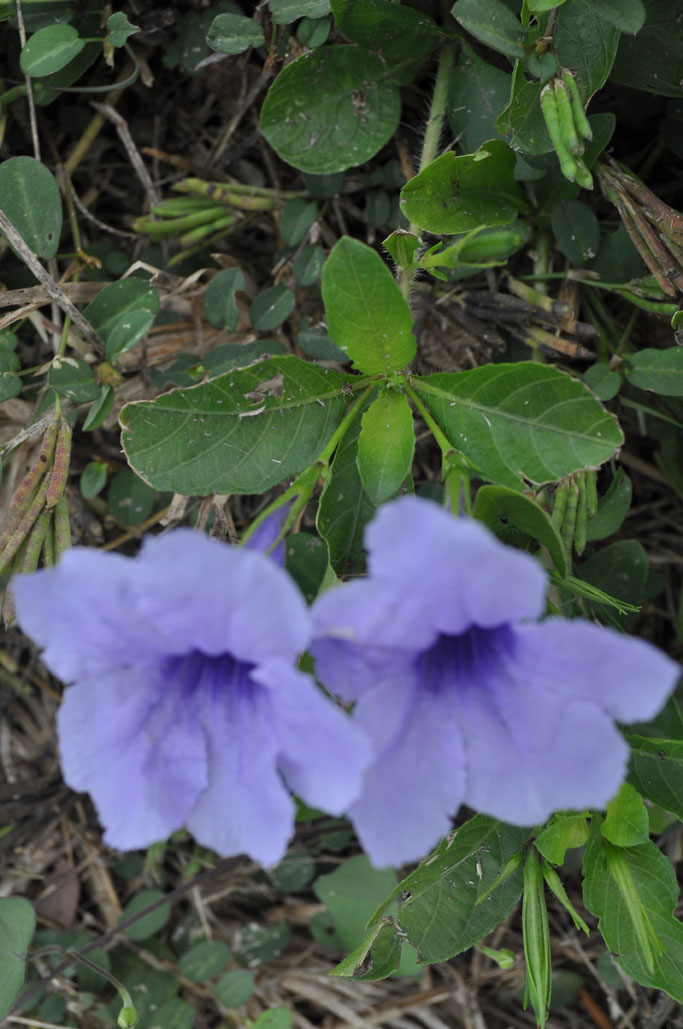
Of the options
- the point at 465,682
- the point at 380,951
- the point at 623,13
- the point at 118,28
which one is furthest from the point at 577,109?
the point at 380,951

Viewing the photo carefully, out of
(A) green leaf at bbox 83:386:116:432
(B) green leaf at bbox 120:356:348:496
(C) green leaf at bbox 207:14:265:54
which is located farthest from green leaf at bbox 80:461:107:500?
(C) green leaf at bbox 207:14:265:54

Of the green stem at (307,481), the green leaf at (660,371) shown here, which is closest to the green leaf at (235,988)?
A: the green stem at (307,481)

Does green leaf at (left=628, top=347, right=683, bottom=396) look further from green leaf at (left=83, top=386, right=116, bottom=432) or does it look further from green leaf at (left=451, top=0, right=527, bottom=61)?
green leaf at (left=83, top=386, right=116, bottom=432)

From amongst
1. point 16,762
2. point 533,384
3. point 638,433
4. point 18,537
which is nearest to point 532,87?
point 533,384

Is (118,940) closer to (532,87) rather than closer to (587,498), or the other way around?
(587,498)

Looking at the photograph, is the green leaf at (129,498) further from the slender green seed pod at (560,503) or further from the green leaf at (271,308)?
the slender green seed pod at (560,503)

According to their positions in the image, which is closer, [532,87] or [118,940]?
[532,87]

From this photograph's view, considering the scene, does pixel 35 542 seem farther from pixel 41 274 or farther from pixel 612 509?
pixel 612 509
